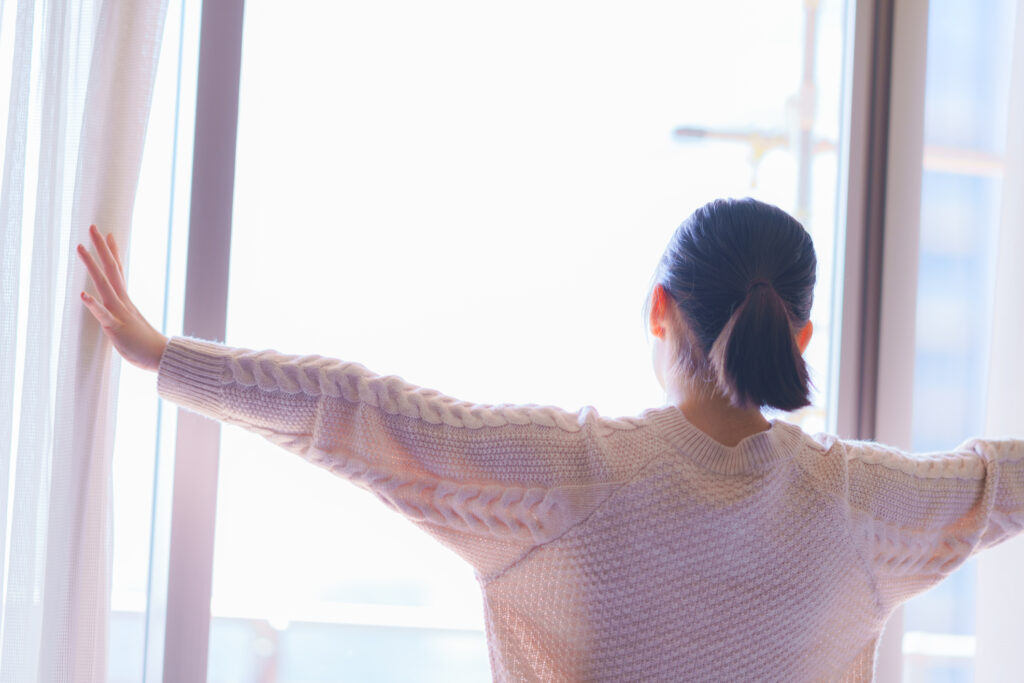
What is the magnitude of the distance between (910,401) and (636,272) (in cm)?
55

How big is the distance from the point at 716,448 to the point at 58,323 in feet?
2.59

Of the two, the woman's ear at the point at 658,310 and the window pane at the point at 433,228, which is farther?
the window pane at the point at 433,228

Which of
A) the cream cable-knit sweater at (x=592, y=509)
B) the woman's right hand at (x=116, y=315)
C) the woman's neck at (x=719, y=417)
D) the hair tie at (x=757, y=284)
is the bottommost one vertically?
the cream cable-knit sweater at (x=592, y=509)

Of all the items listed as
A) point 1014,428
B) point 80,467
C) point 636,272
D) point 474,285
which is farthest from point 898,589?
point 80,467

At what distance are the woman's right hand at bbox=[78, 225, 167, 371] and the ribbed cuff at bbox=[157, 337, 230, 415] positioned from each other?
0.02 metres

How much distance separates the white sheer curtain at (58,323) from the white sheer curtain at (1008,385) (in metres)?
1.26

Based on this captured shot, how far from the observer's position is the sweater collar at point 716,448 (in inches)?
37.2

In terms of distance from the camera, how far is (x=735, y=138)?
1.50 metres

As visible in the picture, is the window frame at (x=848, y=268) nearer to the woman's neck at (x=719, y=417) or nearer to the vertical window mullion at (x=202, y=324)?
the vertical window mullion at (x=202, y=324)

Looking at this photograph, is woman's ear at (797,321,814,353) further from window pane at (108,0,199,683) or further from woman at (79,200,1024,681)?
window pane at (108,0,199,683)

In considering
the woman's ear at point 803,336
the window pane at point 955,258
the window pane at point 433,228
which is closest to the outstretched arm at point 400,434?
the woman's ear at point 803,336

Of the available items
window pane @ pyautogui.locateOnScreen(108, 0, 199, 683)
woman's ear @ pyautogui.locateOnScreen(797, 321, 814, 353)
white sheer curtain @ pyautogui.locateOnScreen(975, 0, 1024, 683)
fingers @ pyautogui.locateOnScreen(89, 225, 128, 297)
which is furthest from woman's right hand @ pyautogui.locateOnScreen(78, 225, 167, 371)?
white sheer curtain @ pyautogui.locateOnScreen(975, 0, 1024, 683)

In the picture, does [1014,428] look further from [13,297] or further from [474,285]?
[13,297]

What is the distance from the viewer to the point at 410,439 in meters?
0.90
